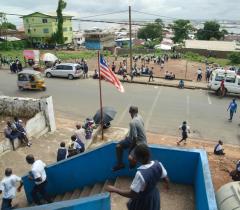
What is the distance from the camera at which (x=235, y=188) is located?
7.14 meters

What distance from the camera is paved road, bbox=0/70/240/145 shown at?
18297 millimetres

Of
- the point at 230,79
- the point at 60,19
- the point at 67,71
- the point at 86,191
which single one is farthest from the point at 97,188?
the point at 60,19

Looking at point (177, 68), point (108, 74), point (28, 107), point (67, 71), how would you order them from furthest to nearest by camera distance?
point (177, 68) → point (67, 71) → point (28, 107) → point (108, 74)

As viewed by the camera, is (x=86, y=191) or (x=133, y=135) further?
(x=86, y=191)

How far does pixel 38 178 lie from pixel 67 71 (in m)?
21.8

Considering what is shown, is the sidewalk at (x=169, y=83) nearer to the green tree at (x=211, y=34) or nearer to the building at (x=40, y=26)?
the building at (x=40, y=26)

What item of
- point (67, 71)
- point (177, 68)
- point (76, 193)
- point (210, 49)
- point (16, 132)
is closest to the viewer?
point (76, 193)

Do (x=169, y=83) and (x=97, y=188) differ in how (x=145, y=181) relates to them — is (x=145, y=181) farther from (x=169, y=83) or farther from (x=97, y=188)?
(x=169, y=83)

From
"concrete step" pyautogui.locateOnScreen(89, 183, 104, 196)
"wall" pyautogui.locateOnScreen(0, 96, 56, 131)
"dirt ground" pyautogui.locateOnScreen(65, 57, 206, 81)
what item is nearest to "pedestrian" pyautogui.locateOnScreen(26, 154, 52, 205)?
"concrete step" pyautogui.locateOnScreen(89, 183, 104, 196)

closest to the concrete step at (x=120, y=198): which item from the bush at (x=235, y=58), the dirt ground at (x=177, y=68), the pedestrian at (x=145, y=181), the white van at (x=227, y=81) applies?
the pedestrian at (x=145, y=181)

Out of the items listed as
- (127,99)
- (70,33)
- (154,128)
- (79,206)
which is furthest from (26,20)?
(79,206)

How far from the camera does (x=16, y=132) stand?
501 inches

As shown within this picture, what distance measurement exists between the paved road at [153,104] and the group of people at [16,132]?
5.96 meters

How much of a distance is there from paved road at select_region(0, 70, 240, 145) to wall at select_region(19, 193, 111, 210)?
40.2 feet
